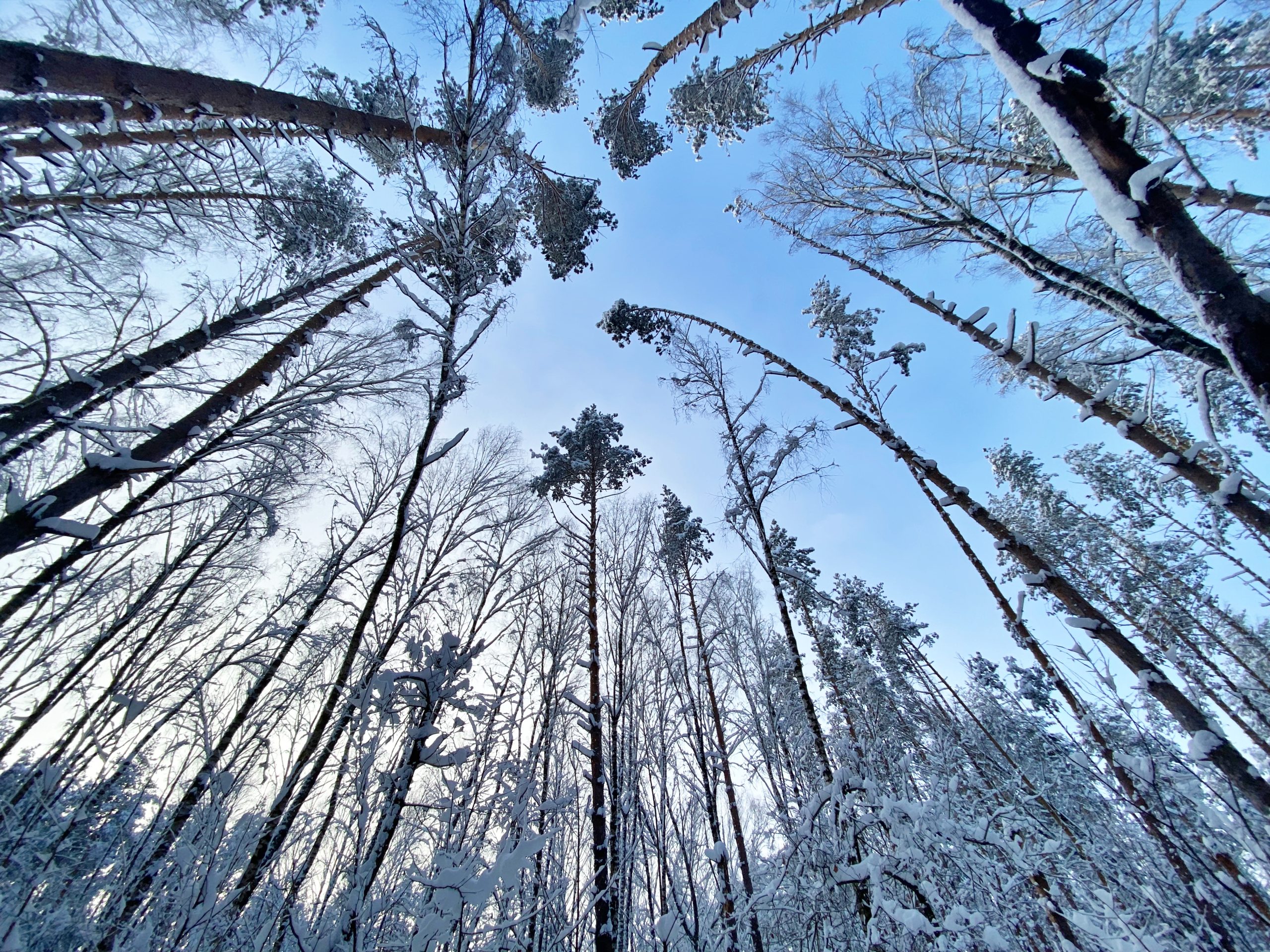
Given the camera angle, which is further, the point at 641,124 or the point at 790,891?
the point at 641,124

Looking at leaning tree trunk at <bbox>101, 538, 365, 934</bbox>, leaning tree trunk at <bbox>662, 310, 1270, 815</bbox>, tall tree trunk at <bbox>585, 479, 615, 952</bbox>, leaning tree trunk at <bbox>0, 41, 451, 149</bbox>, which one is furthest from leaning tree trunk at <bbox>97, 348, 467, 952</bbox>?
leaning tree trunk at <bbox>662, 310, 1270, 815</bbox>

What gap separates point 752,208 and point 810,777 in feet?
33.5

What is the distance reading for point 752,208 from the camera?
9.15 m

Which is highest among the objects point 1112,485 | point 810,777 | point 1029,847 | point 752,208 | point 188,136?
point 752,208

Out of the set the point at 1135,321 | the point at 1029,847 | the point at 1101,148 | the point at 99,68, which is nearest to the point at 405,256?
the point at 99,68

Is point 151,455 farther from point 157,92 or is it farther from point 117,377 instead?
point 157,92

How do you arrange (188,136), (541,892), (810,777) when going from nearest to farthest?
1. (188,136)
2. (541,892)
3. (810,777)

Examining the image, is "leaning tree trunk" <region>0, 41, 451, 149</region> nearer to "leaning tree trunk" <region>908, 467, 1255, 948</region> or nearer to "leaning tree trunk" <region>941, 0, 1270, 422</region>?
"leaning tree trunk" <region>941, 0, 1270, 422</region>

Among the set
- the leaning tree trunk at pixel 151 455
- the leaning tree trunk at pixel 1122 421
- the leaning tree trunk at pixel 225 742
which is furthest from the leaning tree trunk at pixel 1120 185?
the leaning tree trunk at pixel 225 742

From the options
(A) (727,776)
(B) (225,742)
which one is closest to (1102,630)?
(A) (727,776)

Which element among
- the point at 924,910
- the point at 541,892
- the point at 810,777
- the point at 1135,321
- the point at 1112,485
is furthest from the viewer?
the point at 1112,485

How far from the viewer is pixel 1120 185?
2.12 meters

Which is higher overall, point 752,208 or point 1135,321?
point 752,208

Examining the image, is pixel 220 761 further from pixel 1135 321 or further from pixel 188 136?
pixel 1135 321
